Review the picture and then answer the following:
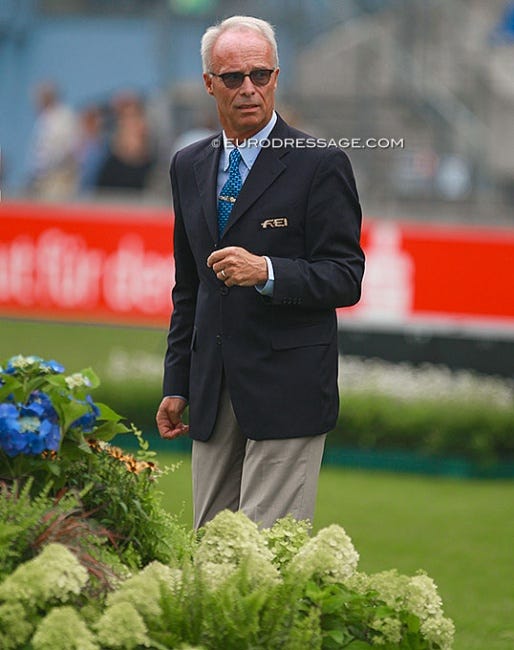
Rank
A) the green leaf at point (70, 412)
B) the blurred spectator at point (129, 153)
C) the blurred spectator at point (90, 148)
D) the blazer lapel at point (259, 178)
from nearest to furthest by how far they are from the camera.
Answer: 1. the green leaf at point (70, 412)
2. the blazer lapel at point (259, 178)
3. the blurred spectator at point (129, 153)
4. the blurred spectator at point (90, 148)

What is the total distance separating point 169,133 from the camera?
59.8ft

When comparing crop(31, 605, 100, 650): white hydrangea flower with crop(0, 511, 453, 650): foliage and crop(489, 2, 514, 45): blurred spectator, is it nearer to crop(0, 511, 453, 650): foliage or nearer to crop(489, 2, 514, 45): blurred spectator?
crop(0, 511, 453, 650): foliage

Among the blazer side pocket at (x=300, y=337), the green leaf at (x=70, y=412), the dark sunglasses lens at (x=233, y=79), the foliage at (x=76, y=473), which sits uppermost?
the dark sunglasses lens at (x=233, y=79)

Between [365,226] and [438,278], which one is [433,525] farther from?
[365,226]

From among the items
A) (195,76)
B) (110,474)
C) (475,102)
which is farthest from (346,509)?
(195,76)

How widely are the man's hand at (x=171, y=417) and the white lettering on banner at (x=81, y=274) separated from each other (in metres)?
8.88

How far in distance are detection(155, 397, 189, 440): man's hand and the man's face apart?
95cm

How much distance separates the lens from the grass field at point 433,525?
7234 mm

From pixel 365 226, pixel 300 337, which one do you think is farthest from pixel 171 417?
pixel 365 226

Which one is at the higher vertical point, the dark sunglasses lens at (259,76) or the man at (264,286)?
the dark sunglasses lens at (259,76)

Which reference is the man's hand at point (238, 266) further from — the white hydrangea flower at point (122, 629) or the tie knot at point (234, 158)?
the white hydrangea flower at point (122, 629)

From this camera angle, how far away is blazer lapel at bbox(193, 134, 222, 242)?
16.8 ft

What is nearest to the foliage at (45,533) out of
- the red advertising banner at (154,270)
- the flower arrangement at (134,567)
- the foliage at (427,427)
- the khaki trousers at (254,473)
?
the flower arrangement at (134,567)

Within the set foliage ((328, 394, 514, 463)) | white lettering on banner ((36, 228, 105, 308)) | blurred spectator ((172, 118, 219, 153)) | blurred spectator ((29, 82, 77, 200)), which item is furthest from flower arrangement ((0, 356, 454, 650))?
blurred spectator ((29, 82, 77, 200))
